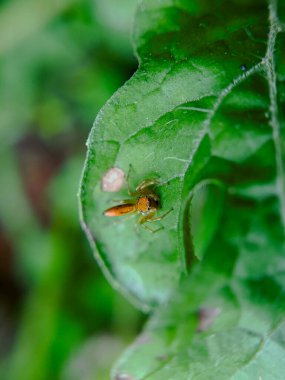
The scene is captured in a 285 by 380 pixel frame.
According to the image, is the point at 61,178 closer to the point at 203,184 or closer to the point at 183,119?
the point at 203,184

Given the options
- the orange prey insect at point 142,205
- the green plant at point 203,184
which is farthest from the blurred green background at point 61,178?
the orange prey insect at point 142,205

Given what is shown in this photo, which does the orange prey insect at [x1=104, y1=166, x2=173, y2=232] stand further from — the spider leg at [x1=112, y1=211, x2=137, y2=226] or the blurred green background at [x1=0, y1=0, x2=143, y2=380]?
the blurred green background at [x1=0, y1=0, x2=143, y2=380]

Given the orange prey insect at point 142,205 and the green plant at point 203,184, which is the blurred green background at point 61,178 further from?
the orange prey insect at point 142,205

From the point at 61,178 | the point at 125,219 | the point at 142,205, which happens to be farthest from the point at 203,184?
the point at 61,178

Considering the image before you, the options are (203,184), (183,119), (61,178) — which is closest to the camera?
(183,119)

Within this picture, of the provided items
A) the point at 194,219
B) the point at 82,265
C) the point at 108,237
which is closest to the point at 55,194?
the point at 82,265

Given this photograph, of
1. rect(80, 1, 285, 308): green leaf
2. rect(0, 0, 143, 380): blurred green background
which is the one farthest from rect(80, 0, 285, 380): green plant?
rect(0, 0, 143, 380): blurred green background
